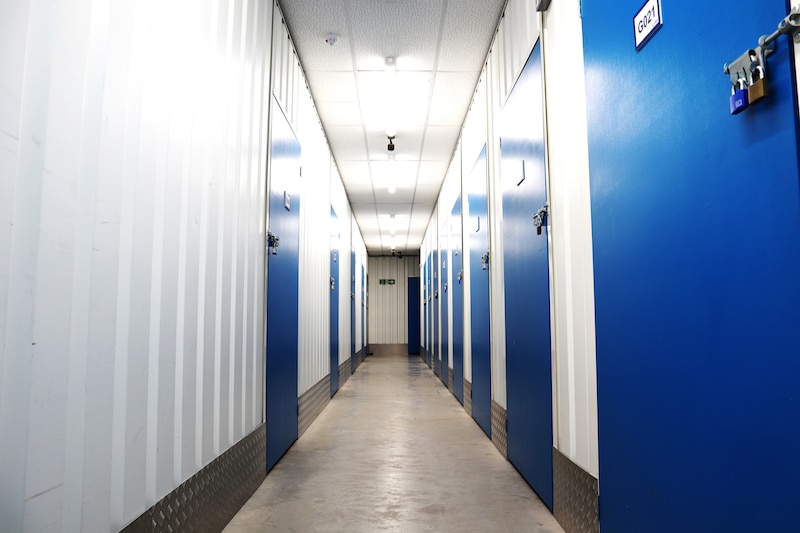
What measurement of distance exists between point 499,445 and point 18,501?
11.0ft

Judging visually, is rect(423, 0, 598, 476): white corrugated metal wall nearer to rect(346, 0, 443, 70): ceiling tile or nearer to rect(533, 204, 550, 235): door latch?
rect(533, 204, 550, 235): door latch

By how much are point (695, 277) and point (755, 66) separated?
1.74ft

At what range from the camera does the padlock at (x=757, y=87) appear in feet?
3.71

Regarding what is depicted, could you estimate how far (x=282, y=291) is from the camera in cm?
385

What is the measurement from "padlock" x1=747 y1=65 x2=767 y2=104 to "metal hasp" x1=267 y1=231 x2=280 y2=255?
2842mm

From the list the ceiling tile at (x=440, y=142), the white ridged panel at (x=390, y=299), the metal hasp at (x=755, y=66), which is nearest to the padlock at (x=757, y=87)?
the metal hasp at (x=755, y=66)

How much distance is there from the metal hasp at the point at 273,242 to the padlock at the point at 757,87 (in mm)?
2842

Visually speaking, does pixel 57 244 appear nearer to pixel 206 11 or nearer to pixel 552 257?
pixel 206 11

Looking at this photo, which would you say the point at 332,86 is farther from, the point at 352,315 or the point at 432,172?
the point at 352,315

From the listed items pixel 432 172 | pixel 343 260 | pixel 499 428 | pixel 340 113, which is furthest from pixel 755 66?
pixel 343 260

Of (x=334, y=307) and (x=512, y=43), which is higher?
(x=512, y=43)

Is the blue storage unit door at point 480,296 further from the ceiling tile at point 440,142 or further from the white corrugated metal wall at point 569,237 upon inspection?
the white corrugated metal wall at point 569,237

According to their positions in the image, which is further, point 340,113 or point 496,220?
point 340,113

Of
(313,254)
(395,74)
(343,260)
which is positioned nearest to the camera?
(395,74)
